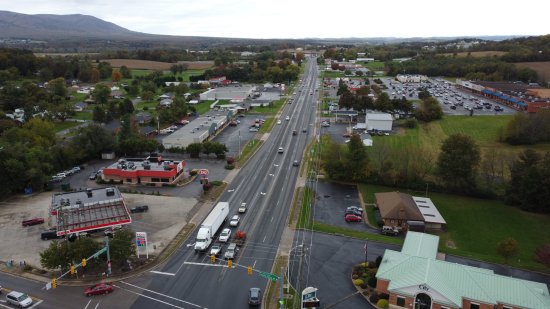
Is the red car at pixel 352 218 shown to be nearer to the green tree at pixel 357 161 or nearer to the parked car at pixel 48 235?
the green tree at pixel 357 161

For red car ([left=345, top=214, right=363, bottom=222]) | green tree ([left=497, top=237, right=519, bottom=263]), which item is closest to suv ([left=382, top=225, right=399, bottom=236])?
red car ([left=345, top=214, right=363, bottom=222])

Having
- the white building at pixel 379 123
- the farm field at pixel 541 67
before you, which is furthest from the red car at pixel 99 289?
the farm field at pixel 541 67

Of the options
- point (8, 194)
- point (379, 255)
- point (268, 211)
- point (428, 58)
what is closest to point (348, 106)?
point (268, 211)

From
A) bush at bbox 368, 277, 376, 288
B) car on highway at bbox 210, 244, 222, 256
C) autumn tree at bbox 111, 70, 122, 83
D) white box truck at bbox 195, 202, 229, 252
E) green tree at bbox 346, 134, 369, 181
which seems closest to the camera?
bush at bbox 368, 277, 376, 288

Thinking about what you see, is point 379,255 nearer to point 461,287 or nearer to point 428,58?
point 461,287

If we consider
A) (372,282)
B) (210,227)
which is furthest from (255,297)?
(210,227)

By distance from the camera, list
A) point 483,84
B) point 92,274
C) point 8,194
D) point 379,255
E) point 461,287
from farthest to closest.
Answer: point 483,84
point 8,194
point 379,255
point 92,274
point 461,287

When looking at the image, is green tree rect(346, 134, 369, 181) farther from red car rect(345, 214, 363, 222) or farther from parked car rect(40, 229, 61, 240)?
parked car rect(40, 229, 61, 240)
